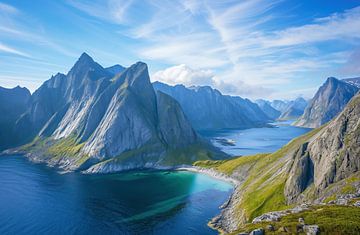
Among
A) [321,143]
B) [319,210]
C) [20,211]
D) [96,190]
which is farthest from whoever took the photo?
[96,190]

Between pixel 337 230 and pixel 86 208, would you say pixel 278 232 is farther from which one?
pixel 86 208

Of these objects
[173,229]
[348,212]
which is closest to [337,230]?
[348,212]

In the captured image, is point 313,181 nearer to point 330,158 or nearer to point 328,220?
point 330,158

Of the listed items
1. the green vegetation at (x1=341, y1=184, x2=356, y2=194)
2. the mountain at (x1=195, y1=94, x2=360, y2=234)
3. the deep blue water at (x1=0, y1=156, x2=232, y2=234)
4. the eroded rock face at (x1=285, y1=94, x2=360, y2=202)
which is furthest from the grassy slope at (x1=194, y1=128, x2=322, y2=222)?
the green vegetation at (x1=341, y1=184, x2=356, y2=194)

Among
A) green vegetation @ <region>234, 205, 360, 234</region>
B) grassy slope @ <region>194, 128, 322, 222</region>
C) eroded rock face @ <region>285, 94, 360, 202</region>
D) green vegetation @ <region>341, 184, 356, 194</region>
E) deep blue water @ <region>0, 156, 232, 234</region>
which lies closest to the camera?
green vegetation @ <region>234, 205, 360, 234</region>

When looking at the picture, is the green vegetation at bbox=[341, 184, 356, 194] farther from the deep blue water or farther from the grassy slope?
the deep blue water

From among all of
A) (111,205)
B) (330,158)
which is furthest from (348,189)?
(111,205)
